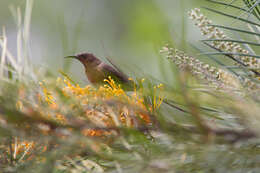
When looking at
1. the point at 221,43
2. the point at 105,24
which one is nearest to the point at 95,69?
the point at 221,43

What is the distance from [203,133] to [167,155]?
66 mm

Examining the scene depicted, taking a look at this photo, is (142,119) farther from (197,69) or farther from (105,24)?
(105,24)

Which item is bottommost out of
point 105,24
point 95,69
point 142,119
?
point 142,119

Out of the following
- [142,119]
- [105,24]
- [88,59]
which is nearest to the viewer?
[142,119]

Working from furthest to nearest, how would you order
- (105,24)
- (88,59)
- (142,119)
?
1. (105,24)
2. (88,59)
3. (142,119)

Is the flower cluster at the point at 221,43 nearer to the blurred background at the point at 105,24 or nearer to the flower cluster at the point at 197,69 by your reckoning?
the flower cluster at the point at 197,69

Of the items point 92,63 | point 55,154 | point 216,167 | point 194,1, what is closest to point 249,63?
point 216,167

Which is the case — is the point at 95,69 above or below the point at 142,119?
above

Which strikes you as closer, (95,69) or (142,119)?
(142,119)

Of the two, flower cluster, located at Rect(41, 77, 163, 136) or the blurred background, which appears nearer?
flower cluster, located at Rect(41, 77, 163, 136)

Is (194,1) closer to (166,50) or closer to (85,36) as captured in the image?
(85,36)

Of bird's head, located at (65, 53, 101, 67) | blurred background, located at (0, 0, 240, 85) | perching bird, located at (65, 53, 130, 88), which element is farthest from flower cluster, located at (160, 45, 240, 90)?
blurred background, located at (0, 0, 240, 85)

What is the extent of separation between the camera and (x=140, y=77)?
54 cm

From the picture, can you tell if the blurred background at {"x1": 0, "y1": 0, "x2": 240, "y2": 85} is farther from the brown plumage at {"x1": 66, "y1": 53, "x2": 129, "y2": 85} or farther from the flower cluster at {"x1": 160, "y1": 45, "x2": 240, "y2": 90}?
the flower cluster at {"x1": 160, "y1": 45, "x2": 240, "y2": 90}
